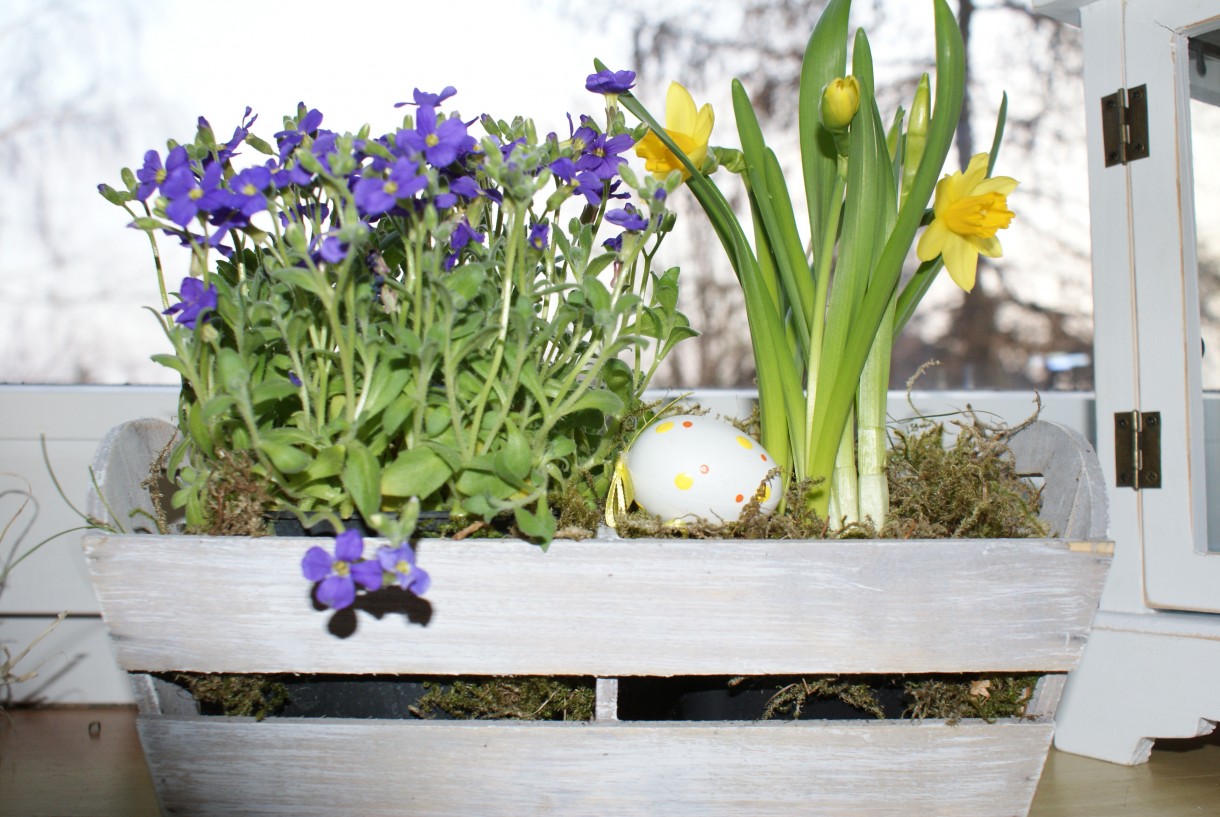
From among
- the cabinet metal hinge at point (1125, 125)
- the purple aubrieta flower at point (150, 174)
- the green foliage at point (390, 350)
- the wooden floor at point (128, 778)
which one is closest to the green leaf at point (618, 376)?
the green foliage at point (390, 350)

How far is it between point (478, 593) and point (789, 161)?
1006 mm

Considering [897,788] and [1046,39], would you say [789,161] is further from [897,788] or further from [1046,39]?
[897,788]

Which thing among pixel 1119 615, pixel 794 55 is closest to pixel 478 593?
pixel 1119 615

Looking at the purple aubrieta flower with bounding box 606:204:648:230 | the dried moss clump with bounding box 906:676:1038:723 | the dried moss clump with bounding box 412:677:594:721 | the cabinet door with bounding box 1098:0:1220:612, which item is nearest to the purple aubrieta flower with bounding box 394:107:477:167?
the purple aubrieta flower with bounding box 606:204:648:230

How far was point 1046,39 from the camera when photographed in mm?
1511

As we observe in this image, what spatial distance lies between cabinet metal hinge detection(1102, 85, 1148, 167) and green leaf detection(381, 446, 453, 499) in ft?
2.52

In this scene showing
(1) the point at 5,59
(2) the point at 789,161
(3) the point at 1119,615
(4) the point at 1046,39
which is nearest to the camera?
(3) the point at 1119,615

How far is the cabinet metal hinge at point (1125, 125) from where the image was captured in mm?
886

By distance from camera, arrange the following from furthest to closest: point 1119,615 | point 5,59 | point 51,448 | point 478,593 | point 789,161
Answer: point 789,161, point 5,59, point 51,448, point 1119,615, point 478,593

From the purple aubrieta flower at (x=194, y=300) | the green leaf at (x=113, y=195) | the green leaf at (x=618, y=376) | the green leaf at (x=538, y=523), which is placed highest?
the green leaf at (x=113, y=195)

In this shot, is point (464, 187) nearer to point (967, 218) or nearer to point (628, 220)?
point (628, 220)

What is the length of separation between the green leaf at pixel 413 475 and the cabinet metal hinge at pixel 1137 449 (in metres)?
A: 0.69

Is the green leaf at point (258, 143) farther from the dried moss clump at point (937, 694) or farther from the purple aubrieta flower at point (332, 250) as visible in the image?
the dried moss clump at point (937, 694)

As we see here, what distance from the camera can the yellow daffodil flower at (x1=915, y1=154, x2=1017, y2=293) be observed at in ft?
2.12
